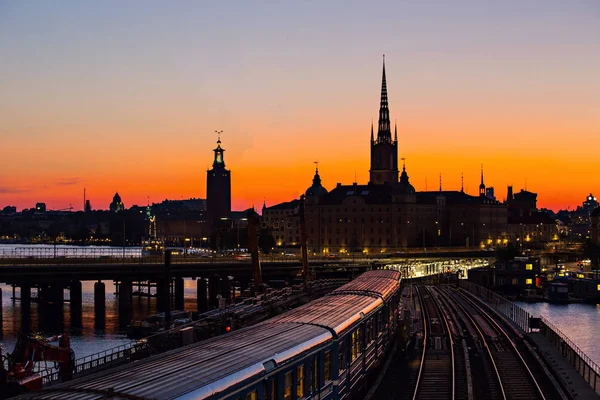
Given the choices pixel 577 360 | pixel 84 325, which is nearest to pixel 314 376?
pixel 577 360

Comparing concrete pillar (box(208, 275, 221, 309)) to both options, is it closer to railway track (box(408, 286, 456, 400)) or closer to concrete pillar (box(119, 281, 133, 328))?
concrete pillar (box(119, 281, 133, 328))

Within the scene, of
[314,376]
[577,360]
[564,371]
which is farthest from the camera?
[577,360]

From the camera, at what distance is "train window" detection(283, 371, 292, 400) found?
56.1 feet

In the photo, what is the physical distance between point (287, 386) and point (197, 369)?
3.52m

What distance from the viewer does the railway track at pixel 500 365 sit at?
30672mm

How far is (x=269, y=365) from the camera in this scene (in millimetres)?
16094

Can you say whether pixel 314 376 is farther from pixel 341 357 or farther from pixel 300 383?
pixel 341 357

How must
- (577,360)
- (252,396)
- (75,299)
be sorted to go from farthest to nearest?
(75,299) < (577,360) < (252,396)

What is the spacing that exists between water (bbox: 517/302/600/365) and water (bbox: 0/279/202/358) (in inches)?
1327

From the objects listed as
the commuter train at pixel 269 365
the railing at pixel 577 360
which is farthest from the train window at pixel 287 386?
the railing at pixel 577 360

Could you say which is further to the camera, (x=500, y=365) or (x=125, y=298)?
(x=125, y=298)

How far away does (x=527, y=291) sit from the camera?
11125 centimetres

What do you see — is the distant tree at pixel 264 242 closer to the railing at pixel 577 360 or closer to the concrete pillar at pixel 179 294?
the concrete pillar at pixel 179 294

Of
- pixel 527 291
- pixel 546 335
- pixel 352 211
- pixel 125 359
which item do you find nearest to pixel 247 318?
pixel 125 359
